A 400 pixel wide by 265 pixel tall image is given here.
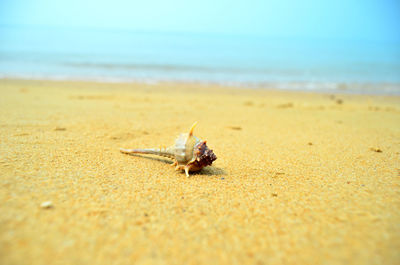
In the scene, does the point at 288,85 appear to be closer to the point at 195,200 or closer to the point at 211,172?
the point at 211,172

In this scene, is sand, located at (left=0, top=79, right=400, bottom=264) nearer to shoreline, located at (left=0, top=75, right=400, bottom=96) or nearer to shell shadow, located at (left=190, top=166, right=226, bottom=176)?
shell shadow, located at (left=190, top=166, right=226, bottom=176)

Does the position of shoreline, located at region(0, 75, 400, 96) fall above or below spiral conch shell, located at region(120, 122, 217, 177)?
above

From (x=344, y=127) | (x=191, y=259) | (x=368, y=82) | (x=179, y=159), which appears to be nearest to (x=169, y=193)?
(x=179, y=159)

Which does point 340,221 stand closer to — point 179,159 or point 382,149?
point 179,159

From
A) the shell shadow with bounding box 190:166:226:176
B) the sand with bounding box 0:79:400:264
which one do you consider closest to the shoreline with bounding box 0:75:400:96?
the sand with bounding box 0:79:400:264

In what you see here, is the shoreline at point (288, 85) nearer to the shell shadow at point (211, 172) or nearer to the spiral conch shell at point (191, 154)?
the shell shadow at point (211, 172)

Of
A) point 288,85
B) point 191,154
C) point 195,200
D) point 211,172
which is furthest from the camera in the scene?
point 288,85

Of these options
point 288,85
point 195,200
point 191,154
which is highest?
point 288,85

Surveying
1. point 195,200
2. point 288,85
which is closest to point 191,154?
point 195,200

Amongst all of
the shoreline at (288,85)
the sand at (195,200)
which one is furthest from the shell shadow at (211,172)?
the shoreline at (288,85)
